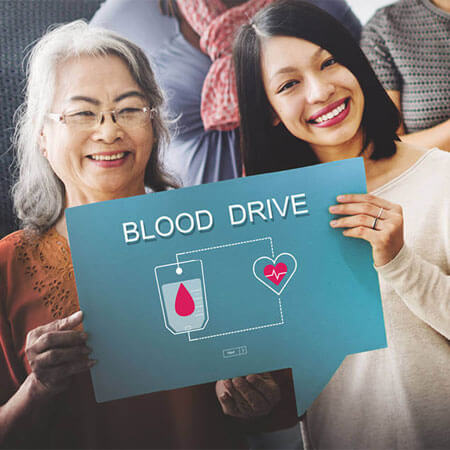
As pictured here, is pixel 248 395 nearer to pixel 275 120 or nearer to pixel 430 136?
pixel 275 120

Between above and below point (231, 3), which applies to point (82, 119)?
below

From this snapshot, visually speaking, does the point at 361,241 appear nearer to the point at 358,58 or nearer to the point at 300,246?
the point at 300,246

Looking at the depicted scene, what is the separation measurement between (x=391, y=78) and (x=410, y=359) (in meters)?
0.68

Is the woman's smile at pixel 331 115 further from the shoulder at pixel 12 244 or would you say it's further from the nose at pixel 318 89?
the shoulder at pixel 12 244

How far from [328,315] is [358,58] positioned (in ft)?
2.00

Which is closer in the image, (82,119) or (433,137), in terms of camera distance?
(82,119)

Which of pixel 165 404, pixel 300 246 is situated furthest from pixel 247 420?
pixel 300 246

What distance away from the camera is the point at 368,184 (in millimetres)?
1144

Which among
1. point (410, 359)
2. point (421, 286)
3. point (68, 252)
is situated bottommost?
point (410, 359)

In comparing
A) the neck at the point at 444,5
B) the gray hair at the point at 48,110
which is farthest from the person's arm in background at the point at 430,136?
the gray hair at the point at 48,110

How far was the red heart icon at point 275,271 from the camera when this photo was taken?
107 cm

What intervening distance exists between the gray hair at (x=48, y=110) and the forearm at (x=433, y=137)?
59 cm

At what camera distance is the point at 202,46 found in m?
1.14

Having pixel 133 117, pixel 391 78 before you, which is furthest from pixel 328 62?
pixel 133 117
